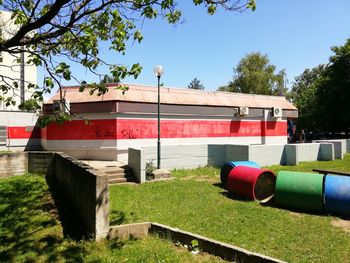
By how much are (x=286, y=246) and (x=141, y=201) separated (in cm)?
536

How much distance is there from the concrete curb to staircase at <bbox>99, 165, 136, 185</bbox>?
7069mm

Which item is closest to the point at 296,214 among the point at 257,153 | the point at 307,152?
the point at 257,153

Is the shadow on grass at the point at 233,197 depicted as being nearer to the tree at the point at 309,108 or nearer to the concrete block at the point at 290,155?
the concrete block at the point at 290,155

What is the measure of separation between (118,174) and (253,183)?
648 centimetres

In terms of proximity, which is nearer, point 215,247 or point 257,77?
point 215,247

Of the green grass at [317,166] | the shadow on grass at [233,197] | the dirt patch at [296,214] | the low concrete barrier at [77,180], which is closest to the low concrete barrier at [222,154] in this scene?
the green grass at [317,166]

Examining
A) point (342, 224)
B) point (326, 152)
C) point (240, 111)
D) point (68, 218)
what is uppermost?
point (240, 111)

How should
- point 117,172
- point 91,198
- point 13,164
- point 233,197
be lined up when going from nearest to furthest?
point 91,198, point 233,197, point 117,172, point 13,164

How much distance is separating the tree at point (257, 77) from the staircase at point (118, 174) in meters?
33.4

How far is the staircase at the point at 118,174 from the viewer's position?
49.9 feet

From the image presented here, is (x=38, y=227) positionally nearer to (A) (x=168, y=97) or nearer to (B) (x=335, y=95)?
(A) (x=168, y=97)

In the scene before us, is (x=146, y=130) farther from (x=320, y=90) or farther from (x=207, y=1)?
(x=320, y=90)

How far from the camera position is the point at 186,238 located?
7.53 metres

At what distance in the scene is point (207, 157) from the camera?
19734mm
